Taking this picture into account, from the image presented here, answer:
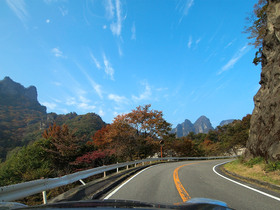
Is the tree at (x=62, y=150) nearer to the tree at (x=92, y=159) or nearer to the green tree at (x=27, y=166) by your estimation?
the green tree at (x=27, y=166)

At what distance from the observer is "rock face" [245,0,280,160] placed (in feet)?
36.6

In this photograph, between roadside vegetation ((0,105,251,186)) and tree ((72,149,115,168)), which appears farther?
tree ((72,149,115,168))

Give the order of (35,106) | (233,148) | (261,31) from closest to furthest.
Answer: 1. (261,31)
2. (233,148)
3. (35,106)

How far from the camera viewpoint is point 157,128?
31531mm

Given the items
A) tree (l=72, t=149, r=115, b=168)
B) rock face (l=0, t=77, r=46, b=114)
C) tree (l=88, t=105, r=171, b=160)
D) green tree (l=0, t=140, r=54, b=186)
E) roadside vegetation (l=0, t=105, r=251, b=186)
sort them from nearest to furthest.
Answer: green tree (l=0, t=140, r=54, b=186)
roadside vegetation (l=0, t=105, r=251, b=186)
tree (l=72, t=149, r=115, b=168)
tree (l=88, t=105, r=171, b=160)
rock face (l=0, t=77, r=46, b=114)

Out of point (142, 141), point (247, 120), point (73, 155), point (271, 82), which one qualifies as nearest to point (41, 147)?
point (73, 155)

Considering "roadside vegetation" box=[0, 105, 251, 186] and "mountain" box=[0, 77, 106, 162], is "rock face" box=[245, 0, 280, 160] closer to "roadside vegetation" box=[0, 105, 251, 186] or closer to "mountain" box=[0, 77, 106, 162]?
"roadside vegetation" box=[0, 105, 251, 186]

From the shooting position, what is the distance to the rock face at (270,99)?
1114cm

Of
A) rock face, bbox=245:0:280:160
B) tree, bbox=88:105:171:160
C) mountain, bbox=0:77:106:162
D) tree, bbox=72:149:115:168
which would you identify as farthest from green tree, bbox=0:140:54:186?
mountain, bbox=0:77:106:162

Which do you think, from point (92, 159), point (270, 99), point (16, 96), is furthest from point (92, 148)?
point (16, 96)

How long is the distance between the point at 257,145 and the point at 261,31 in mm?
11808

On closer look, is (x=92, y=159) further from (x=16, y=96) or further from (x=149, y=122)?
(x=16, y=96)

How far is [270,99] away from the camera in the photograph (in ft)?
43.5

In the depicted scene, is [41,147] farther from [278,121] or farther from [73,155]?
[278,121]
